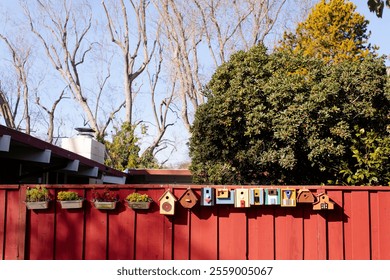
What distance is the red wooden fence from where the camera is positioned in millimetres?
6133

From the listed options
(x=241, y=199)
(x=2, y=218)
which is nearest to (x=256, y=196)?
(x=241, y=199)

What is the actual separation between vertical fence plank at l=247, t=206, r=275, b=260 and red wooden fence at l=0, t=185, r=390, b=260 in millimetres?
13

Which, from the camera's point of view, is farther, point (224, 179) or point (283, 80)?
point (224, 179)

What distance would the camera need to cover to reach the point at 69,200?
20.2 feet

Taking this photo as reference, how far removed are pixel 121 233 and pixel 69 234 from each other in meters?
0.68

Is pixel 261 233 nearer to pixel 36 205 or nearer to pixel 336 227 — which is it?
pixel 336 227

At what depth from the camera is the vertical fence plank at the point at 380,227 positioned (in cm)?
614

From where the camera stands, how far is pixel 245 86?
11.3 m

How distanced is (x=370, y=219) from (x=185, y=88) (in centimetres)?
2298

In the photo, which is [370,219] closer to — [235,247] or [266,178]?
[235,247]

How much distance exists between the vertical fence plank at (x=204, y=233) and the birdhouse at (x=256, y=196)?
0.50m

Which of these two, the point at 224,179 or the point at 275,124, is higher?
the point at 275,124

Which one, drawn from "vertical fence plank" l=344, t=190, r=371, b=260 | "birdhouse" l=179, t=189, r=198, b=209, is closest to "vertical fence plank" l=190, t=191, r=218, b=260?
"birdhouse" l=179, t=189, r=198, b=209

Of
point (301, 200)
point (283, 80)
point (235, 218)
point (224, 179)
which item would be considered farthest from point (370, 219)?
point (224, 179)
